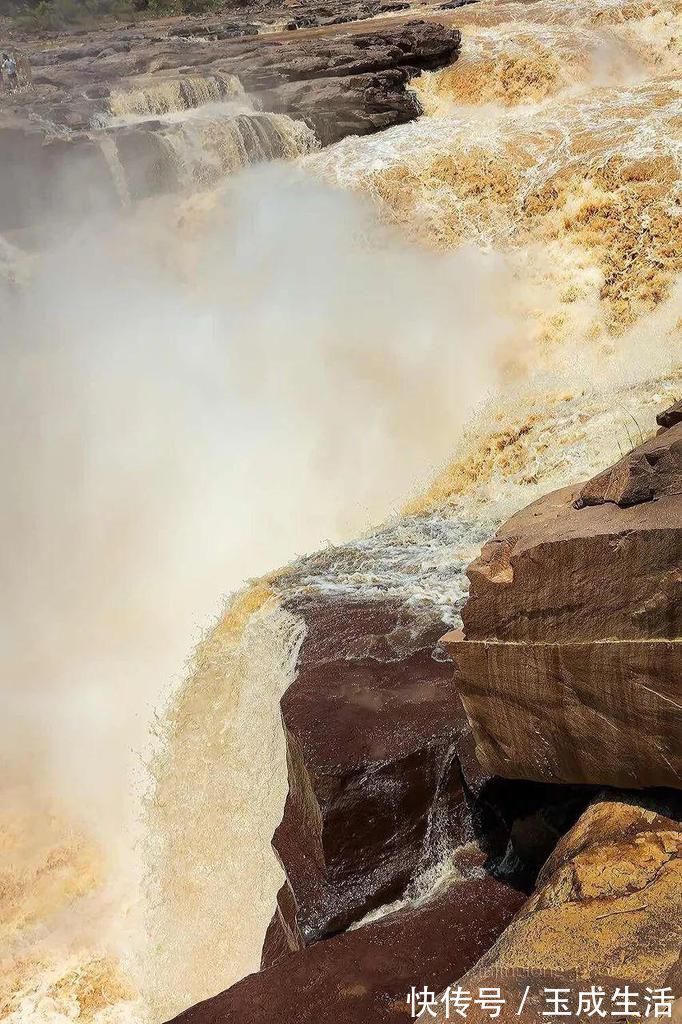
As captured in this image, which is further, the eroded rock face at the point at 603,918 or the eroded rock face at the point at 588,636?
the eroded rock face at the point at 588,636

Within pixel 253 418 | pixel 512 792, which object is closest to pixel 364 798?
pixel 512 792

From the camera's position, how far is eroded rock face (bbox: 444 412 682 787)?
2.75 metres

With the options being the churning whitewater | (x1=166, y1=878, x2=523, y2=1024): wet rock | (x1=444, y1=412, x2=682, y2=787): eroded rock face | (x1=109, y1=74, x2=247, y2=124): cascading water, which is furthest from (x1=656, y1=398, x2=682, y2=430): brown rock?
(x1=109, y1=74, x2=247, y2=124): cascading water

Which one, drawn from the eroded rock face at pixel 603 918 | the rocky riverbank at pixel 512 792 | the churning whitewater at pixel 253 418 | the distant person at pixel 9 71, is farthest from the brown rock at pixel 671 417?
the distant person at pixel 9 71

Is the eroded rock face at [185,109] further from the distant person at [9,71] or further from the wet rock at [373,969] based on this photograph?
the wet rock at [373,969]

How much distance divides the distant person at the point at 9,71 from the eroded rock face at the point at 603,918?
17.7m

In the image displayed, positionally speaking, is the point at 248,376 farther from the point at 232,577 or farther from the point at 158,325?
the point at 232,577

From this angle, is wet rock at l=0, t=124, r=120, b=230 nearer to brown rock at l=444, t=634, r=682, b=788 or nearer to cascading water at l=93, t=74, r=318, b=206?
cascading water at l=93, t=74, r=318, b=206

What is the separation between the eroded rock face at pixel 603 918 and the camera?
2455 millimetres

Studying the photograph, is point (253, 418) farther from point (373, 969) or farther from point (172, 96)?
point (172, 96)

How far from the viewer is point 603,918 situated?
2645 millimetres

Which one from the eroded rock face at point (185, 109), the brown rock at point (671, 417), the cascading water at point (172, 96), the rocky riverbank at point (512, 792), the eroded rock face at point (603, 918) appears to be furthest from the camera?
the cascading water at point (172, 96)

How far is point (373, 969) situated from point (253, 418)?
24.4ft

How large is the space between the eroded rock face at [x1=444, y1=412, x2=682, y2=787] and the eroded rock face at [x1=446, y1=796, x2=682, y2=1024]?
182mm
